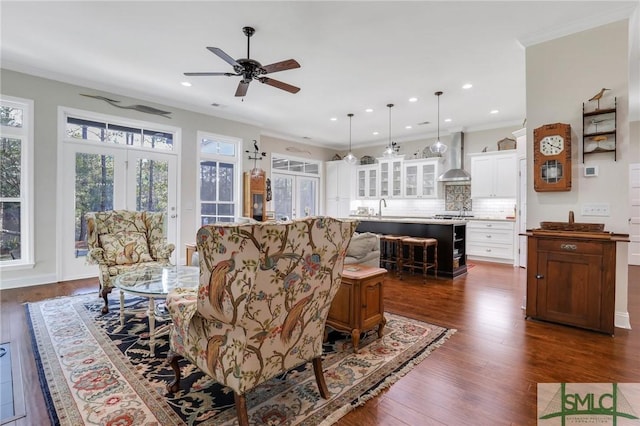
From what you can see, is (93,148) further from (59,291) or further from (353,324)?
(353,324)

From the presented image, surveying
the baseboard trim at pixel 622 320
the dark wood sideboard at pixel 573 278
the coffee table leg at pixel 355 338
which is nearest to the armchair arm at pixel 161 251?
the coffee table leg at pixel 355 338

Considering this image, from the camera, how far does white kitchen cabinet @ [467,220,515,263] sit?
20.4 feet

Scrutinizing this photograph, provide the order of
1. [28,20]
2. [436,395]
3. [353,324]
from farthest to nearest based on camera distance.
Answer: [28,20]
[353,324]
[436,395]

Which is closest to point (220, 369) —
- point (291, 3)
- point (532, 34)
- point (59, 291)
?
point (291, 3)

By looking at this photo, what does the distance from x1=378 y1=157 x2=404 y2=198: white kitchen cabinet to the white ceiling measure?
2.60 metres

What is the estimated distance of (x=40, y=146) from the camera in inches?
172

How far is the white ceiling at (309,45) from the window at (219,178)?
912 millimetres

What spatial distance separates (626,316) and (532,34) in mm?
2881

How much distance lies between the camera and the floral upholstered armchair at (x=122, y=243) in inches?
135

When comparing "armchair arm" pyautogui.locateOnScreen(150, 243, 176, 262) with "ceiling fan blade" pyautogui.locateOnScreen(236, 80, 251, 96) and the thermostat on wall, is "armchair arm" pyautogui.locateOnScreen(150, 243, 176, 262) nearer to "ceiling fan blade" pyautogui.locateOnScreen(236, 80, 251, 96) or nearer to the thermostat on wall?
"ceiling fan blade" pyautogui.locateOnScreen(236, 80, 251, 96)

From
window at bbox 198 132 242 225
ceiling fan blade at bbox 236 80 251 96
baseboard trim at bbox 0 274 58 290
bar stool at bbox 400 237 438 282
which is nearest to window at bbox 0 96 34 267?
baseboard trim at bbox 0 274 58 290

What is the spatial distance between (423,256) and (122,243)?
4.25 m

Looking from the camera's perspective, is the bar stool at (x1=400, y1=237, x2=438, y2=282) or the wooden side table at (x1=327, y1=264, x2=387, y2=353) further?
the bar stool at (x1=400, y1=237, x2=438, y2=282)

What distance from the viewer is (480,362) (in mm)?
2334
